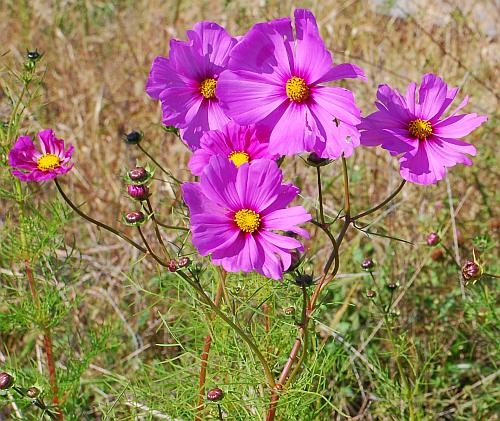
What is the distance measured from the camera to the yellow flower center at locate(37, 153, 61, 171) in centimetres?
111

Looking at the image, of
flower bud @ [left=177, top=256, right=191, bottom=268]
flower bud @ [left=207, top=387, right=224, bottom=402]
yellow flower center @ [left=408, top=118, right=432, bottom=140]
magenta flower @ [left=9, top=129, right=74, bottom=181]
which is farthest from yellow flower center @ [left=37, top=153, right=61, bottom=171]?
yellow flower center @ [left=408, top=118, right=432, bottom=140]

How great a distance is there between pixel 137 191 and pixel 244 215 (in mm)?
161

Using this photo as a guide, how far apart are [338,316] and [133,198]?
80 cm

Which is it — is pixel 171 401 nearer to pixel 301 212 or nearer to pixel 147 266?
pixel 301 212

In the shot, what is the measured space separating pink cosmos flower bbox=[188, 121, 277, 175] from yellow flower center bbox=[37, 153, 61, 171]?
0.32 meters

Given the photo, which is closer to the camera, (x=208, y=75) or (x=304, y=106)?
(x=304, y=106)

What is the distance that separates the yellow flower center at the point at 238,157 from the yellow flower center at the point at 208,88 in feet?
0.34

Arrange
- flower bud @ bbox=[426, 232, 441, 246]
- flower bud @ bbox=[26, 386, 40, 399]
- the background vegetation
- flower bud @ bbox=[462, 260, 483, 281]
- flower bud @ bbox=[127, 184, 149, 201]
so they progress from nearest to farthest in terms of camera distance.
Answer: flower bud @ bbox=[127, 184, 149, 201], flower bud @ bbox=[462, 260, 483, 281], flower bud @ bbox=[26, 386, 40, 399], the background vegetation, flower bud @ bbox=[426, 232, 441, 246]

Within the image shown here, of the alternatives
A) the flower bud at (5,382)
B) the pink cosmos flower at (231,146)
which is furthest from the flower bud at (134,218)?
the flower bud at (5,382)

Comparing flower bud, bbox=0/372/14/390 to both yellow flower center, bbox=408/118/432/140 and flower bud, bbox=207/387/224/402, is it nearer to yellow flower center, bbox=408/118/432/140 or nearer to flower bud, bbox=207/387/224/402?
flower bud, bbox=207/387/224/402

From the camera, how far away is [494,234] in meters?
1.94

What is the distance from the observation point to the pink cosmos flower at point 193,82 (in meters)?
0.95

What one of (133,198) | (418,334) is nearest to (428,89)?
(133,198)

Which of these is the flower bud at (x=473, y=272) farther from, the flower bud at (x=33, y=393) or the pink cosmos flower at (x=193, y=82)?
the flower bud at (x=33, y=393)
